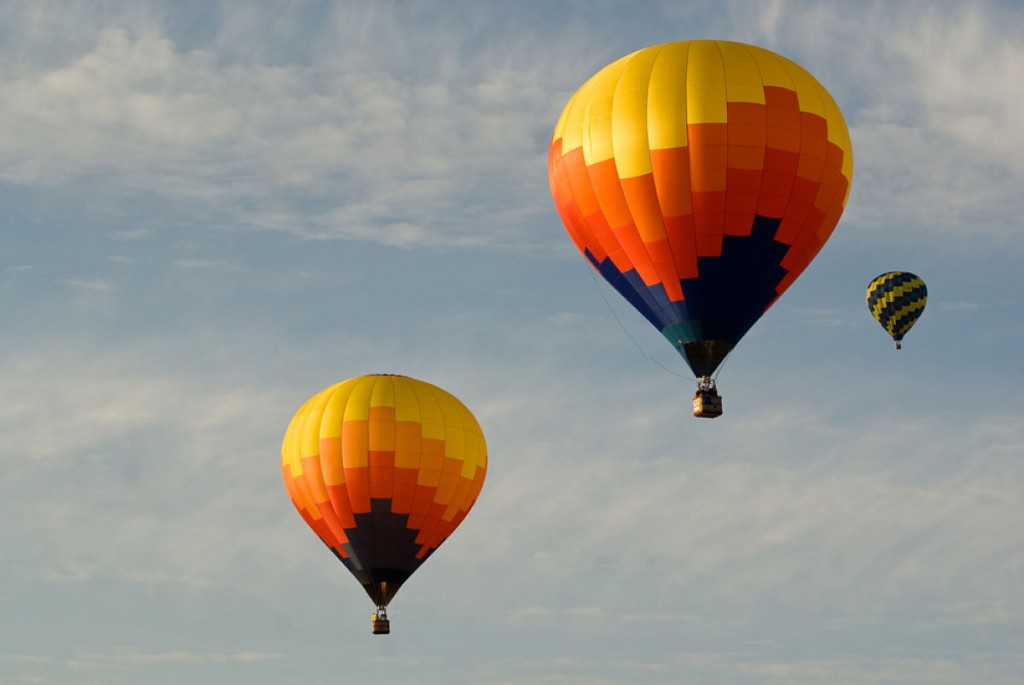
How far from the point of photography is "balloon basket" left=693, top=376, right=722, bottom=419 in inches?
1451

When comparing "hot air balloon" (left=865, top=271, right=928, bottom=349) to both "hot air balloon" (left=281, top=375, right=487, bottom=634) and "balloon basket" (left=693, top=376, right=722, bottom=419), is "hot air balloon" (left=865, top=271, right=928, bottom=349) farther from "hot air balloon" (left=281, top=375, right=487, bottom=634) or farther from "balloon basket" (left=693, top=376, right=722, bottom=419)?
"balloon basket" (left=693, top=376, right=722, bottom=419)

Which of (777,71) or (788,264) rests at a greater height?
(777,71)

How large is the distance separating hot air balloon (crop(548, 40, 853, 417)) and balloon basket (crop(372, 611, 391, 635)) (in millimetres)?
11866

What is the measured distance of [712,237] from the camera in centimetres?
3691

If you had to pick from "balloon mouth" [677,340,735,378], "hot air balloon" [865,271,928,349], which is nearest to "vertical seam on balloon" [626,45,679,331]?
"balloon mouth" [677,340,735,378]

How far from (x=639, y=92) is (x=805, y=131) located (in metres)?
3.57

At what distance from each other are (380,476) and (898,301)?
20.1m

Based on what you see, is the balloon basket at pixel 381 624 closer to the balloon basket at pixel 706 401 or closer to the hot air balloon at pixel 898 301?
the balloon basket at pixel 706 401

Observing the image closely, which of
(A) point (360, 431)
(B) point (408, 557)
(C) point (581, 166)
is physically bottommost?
(B) point (408, 557)

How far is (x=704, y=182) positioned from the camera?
36.6 metres

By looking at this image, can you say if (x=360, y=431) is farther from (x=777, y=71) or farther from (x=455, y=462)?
(x=777, y=71)

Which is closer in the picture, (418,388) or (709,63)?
(709,63)

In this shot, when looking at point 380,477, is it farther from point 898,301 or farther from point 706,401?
point 898,301

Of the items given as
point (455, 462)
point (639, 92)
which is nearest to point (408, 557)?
point (455, 462)
